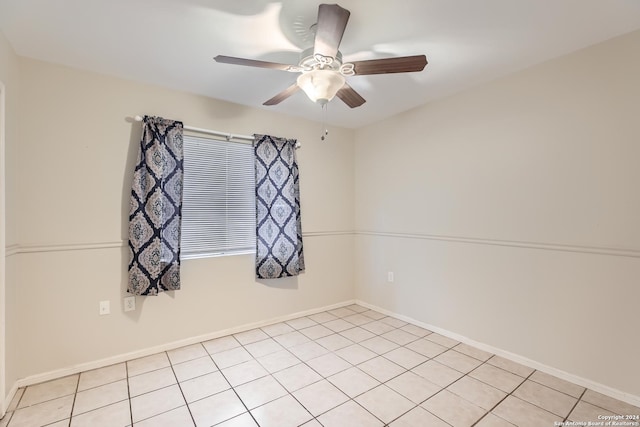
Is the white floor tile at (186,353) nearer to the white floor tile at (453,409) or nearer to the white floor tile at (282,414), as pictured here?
the white floor tile at (282,414)

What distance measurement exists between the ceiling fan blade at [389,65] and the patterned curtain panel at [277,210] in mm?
1594

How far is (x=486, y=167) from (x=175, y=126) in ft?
9.09

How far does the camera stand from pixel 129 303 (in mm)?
2479

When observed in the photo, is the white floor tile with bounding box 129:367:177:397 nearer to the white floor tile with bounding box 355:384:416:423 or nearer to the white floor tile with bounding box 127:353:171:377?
the white floor tile with bounding box 127:353:171:377

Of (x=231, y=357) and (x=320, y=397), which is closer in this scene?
(x=320, y=397)

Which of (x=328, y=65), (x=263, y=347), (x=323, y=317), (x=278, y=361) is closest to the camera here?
(x=328, y=65)

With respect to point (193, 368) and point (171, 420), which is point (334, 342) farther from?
point (171, 420)

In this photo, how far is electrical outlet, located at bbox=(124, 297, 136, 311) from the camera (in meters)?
2.47

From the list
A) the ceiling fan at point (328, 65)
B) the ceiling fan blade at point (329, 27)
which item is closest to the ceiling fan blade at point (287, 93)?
the ceiling fan at point (328, 65)

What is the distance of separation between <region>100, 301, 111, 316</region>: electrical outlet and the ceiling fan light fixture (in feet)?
7.48

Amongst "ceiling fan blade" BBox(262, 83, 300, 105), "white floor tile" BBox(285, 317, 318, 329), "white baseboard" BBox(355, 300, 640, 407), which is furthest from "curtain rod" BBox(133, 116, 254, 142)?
"white baseboard" BBox(355, 300, 640, 407)

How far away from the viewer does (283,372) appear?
7.46 feet

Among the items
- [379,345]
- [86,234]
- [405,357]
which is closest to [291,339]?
[379,345]

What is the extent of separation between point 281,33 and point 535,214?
228 centimetres
